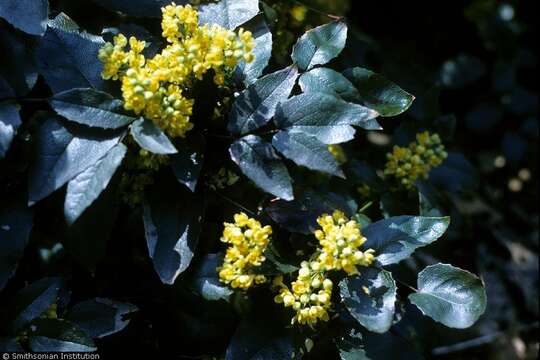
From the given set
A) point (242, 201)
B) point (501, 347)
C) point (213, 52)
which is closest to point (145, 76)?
point (213, 52)

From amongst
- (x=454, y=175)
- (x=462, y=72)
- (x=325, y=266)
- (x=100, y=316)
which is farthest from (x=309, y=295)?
(x=462, y=72)

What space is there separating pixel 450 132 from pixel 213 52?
2.98 feet

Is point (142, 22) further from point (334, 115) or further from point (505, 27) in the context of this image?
point (505, 27)

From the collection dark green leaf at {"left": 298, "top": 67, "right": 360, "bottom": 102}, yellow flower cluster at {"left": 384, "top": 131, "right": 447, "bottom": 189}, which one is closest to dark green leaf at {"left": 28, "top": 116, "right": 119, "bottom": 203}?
dark green leaf at {"left": 298, "top": 67, "right": 360, "bottom": 102}

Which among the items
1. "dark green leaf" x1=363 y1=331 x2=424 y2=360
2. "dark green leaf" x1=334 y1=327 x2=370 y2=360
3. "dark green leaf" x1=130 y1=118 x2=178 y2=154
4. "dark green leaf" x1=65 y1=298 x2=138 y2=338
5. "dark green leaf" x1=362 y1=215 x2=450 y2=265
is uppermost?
"dark green leaf" x1=130 y1=118 x2=178 y2=154

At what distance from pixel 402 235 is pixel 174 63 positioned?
1.83 feet

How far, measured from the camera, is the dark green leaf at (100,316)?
4.27 ft

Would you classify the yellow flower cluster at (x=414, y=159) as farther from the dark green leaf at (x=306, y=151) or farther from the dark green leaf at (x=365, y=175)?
the dark green leaf at (x=306, y=151)

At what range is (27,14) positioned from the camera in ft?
4.22

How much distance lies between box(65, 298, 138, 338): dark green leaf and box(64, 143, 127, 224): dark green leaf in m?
0.26

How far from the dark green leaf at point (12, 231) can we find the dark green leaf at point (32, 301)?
58mm

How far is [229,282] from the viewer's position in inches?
52.7

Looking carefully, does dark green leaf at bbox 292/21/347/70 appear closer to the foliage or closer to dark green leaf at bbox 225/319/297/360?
the foliage

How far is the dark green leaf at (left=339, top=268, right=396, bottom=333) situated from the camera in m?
1.24
